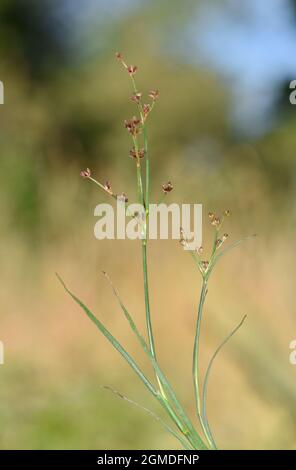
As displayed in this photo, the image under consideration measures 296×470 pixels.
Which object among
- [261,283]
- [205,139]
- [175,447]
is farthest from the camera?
[205,139]

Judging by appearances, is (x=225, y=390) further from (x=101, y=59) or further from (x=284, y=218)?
(x=101, y=59)

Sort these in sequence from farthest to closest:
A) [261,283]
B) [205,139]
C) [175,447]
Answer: [205,139] < [261,283] < [175,447]

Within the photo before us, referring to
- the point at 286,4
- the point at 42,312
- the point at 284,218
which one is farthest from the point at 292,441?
the point at 286,4
